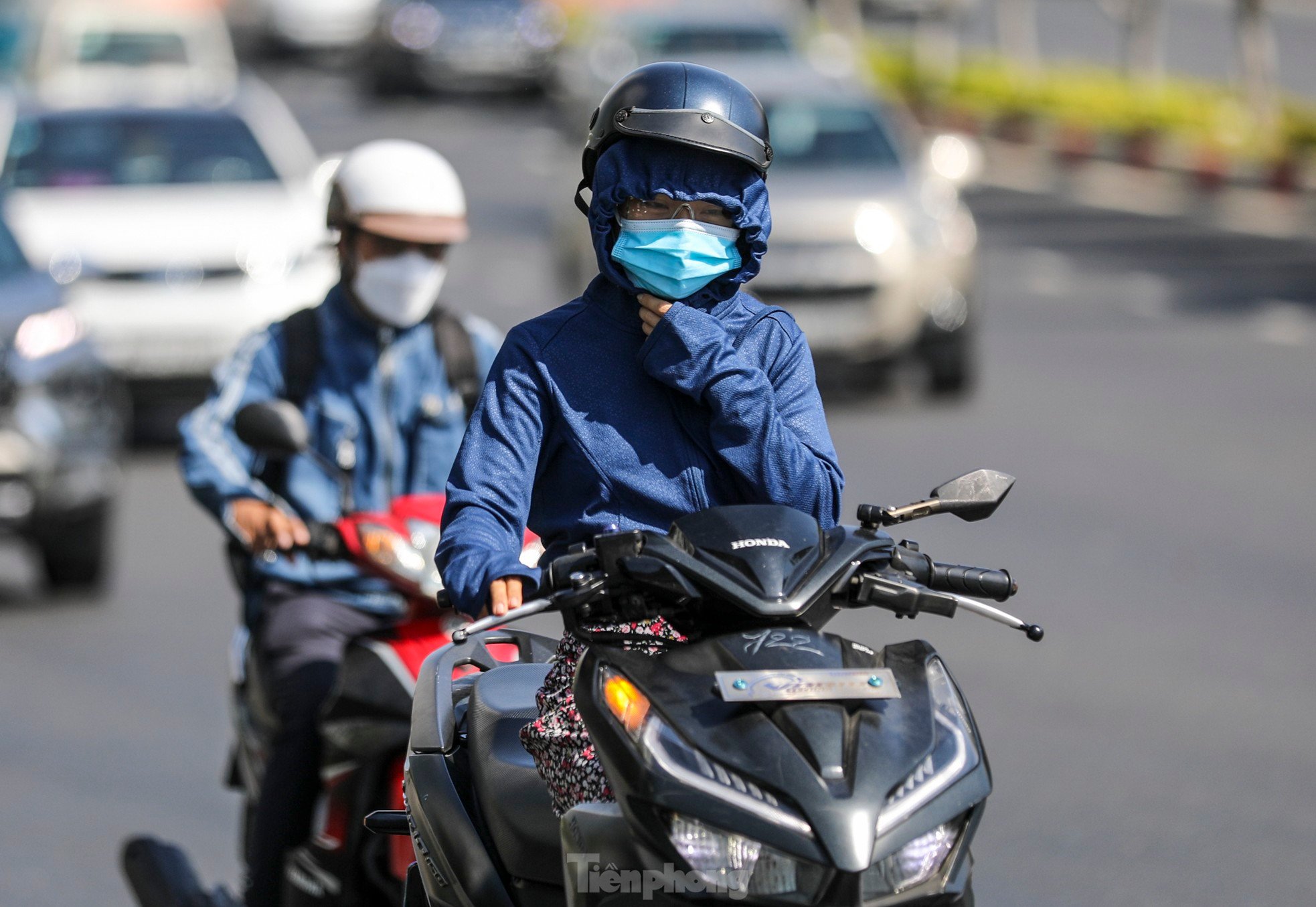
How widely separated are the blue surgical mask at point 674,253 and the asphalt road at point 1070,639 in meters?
2.86

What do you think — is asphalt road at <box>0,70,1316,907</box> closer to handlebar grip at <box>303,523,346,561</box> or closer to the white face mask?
the white face mask

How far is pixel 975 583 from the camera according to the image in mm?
3027

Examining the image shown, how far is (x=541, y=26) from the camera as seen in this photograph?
32.9m

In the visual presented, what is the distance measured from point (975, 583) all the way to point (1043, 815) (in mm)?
3584

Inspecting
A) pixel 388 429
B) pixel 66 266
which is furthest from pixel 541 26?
pixel 388 429

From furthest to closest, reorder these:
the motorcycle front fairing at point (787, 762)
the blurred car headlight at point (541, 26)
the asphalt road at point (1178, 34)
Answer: the asphalt road at point (1178, 34) → the blurred car headlight at point (541, 26) → the motorcycle front fairing at point (787, 762)

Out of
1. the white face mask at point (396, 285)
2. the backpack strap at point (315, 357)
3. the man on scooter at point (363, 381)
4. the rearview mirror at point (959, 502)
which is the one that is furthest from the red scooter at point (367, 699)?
the rearview mirror at point (959, 502)

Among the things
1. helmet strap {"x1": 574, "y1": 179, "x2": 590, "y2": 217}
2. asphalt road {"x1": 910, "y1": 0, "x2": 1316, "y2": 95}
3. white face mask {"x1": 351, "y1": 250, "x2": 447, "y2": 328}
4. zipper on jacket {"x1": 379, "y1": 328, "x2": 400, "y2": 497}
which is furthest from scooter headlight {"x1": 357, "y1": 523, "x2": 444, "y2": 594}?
asphalt road {"x1": 910, "y1": 0, "x2": 1316, "y2": 95}

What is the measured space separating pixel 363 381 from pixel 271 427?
26.9 inches

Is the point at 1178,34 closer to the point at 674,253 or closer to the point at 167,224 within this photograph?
the point at 167,224

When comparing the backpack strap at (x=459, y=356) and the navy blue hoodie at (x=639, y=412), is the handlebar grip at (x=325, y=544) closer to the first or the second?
the backpack strap at (x=459, y=356)

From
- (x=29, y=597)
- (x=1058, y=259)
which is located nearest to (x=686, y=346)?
(x=29, y=597)

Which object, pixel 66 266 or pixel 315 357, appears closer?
pixel 315 357

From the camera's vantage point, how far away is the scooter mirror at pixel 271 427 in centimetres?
442
